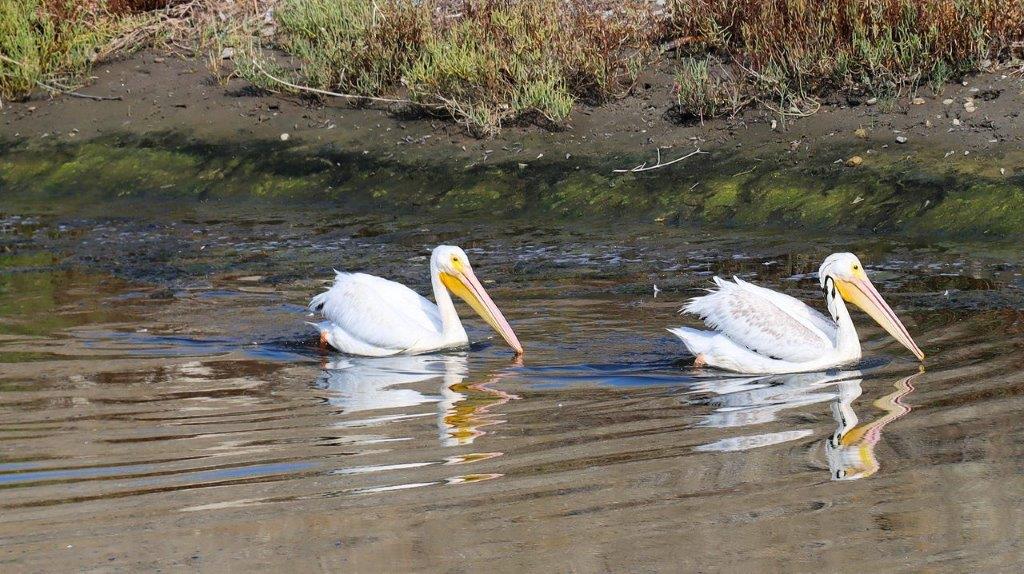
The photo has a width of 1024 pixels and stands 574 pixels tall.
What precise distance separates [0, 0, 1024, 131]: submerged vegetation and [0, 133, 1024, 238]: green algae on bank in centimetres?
56

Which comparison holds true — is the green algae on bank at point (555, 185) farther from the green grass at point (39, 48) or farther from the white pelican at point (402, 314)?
the white pelican at point (402, 314)

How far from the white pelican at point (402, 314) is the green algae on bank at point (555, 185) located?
103 inches

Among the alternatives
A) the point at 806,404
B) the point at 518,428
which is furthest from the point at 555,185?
the point at 518,428

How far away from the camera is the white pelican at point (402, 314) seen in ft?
21.9

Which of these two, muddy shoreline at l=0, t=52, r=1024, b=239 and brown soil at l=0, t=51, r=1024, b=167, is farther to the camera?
brown soil at l=0, t=51, r=1024, b=167

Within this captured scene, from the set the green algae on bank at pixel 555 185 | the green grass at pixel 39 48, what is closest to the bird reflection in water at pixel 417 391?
the green algae on bank at pixel 555 185

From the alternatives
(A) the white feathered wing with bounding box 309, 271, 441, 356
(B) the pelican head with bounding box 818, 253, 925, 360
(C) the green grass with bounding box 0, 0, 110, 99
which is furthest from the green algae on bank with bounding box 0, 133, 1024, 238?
(A) the white feathered wing with bounding box 309, 271, 441, 356

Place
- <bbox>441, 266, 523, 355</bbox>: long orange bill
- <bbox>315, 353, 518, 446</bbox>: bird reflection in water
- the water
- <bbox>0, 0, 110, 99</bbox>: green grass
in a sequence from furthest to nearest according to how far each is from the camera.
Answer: <bbox>0, 0, 110, 99</bbox>: green grass → <bbox>441, 266, 523, 355</bbox>: long orange bill → <bbox>315, 353, 518, 446</bbox>: bird reflection in water → the water

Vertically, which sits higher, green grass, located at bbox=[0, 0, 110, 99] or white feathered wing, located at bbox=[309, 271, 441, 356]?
green grass, located at bbox=[0, 0, 110, 99]

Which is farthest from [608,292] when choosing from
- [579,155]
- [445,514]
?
[445,514]

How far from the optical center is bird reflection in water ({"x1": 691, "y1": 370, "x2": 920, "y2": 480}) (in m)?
4.41

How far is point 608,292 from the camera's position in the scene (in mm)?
7461

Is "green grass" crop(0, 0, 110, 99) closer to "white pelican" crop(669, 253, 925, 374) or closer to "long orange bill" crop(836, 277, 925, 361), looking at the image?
"white pelican" crop(669, 253, 925, 374)

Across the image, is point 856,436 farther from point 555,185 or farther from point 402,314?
point 555,185
